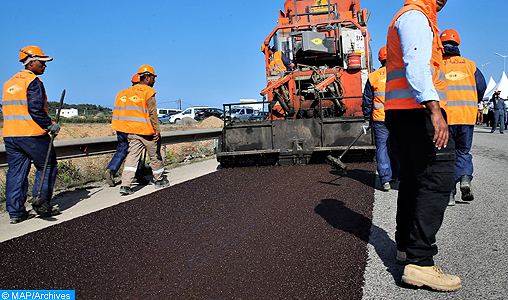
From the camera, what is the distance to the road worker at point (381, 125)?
599cm

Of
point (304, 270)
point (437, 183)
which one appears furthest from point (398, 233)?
point (304, 270)

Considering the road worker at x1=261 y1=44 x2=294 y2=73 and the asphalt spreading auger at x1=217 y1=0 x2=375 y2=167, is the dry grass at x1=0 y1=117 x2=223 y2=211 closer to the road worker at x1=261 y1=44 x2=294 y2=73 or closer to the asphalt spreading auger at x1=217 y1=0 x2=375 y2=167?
the asphalt spreading auger at x1=217 y1=0 x2=375 y2=167

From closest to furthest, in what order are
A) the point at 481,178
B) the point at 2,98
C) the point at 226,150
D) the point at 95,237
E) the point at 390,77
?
the point at 390,77 < the point at 95,237 < the point at 2,98 < the point at 481,178 < the point at 226,150

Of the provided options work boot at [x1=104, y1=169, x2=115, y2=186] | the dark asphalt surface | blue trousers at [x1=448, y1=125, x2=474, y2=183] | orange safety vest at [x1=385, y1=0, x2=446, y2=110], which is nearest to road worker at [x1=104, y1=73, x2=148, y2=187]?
work boot at [x1=104, y1=169, x2=115, y2=186]

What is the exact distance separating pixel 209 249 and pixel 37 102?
3132mm

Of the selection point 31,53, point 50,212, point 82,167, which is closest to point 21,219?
point 50,212

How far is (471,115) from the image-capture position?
16.3ft

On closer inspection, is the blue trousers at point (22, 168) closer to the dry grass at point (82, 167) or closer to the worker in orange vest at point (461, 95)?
the dry grass at point (82, 167)

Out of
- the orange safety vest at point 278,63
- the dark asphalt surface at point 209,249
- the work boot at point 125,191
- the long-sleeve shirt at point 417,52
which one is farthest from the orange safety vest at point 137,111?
the long-sleeve shirt at point 417,52

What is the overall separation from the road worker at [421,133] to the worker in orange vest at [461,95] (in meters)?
2.35

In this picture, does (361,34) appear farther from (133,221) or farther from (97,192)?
(133,221)

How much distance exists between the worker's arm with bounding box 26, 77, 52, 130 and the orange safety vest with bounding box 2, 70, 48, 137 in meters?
0.05

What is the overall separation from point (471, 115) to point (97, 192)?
5670 millimetres

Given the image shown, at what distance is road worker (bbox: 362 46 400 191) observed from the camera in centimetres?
599
